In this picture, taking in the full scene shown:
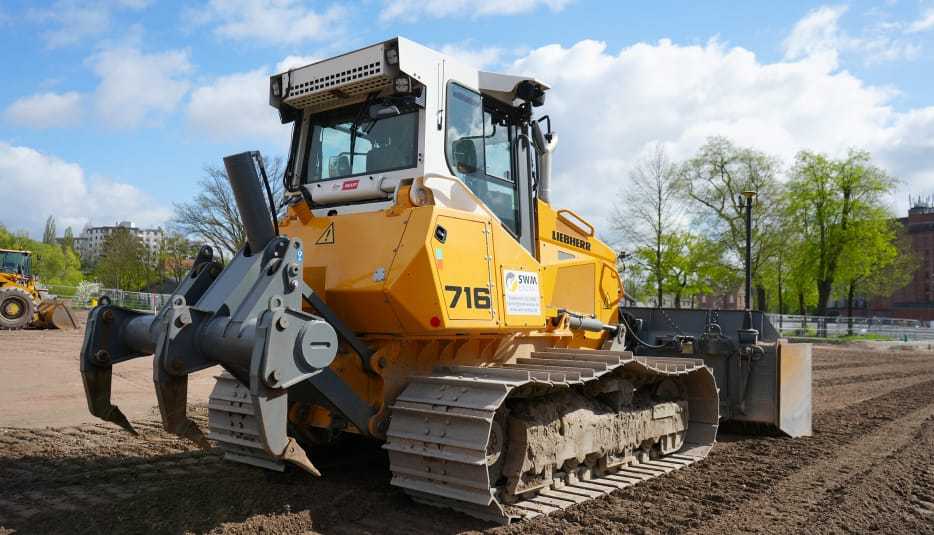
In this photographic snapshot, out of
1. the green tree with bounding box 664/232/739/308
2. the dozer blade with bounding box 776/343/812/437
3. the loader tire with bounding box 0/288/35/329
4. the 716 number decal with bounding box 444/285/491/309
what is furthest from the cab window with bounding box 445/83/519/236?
the green tree with bounding box 664/232/739/308

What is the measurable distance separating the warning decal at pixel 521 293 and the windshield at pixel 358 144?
4.05 feet

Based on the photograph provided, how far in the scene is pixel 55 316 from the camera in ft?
80.9

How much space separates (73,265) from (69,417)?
204ft

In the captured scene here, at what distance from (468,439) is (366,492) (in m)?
1.43

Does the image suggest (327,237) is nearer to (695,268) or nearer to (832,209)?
(695,268)

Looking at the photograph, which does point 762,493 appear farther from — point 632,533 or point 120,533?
point 120,533

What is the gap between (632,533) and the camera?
A: 5.43 meters

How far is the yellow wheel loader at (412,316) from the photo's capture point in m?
4.97

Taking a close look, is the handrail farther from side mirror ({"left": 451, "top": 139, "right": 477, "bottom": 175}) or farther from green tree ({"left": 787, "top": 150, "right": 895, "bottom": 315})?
green tree ({"left": 787, "top": 150, "right": 895, "bottom": 315})

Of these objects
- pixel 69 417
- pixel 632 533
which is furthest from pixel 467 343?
pixel 69 417

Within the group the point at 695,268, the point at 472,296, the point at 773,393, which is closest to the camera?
the point at 472,296

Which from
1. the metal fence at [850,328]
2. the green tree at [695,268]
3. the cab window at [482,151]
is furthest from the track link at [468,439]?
the metal fence at [850,328]

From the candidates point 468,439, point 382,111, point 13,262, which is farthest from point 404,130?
point 13,262

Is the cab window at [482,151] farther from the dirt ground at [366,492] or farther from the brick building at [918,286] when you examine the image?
the brick building at [918,286]
